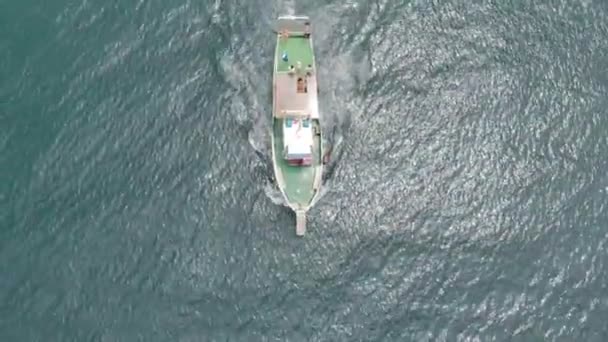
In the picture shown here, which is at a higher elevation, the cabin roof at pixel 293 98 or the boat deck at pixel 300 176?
the cabin roof at pixel 293 98

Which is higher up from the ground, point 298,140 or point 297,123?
point 297,123

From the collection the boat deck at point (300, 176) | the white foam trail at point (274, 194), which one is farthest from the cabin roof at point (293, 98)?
the white foam trail at point (274, 194)

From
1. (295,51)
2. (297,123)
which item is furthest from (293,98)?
(295,51)

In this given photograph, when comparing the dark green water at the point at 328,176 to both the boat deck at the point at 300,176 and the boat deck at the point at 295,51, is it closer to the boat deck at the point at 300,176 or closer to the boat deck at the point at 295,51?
the boat deck at the point at 300,176

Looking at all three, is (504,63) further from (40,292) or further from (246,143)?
(40,292)

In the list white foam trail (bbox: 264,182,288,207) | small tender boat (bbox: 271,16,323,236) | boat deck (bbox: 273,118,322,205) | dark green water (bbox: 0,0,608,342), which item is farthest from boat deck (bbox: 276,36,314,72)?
white foam trail (bbox: 264,182,288,207)

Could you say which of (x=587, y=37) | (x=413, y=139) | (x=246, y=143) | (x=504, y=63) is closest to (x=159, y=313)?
(x=246, y=143)

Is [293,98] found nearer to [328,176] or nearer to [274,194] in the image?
[328,176]

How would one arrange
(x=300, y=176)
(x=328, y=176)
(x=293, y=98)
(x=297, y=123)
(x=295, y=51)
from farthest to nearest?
(x=295, y=51), (x=293, y=98), (x=328, y=176), (x=297, y=123), (x=300, y=176)
